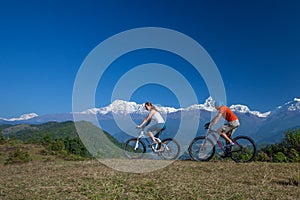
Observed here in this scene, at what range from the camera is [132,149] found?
13602 millimetres

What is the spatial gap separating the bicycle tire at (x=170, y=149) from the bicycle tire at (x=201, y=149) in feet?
2.11

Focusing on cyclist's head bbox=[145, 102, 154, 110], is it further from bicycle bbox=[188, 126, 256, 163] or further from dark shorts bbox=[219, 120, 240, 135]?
dark shorts bbox=[219, 120, 240, 135]

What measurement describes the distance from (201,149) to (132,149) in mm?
3601

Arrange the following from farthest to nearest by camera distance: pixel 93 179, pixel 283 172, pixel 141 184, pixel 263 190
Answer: pixel 283 172, pixel 93 179, pixel 141 184, pixel 263 190

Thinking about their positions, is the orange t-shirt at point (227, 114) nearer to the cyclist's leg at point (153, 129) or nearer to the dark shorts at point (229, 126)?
the dark shorts at point (229, 126)

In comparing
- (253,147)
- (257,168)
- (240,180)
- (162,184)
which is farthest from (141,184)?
(253,147)

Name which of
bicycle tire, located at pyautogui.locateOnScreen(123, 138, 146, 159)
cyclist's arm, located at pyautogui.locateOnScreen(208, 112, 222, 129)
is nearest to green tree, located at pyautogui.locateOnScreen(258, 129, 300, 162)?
cyclist's arm, located at pyautogui.locateOnScreen(208, 112, 222, 129)

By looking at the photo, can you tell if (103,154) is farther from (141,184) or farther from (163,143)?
(141,184)

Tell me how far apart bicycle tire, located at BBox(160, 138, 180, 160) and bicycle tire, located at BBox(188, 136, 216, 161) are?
2.11ft

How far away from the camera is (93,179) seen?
788cm

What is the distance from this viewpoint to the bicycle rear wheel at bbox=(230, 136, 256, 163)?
1128cm

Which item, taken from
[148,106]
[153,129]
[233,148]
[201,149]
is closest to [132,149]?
[153,129]

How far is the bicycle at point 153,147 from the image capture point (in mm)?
12552

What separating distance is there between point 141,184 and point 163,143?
5.62 meters
